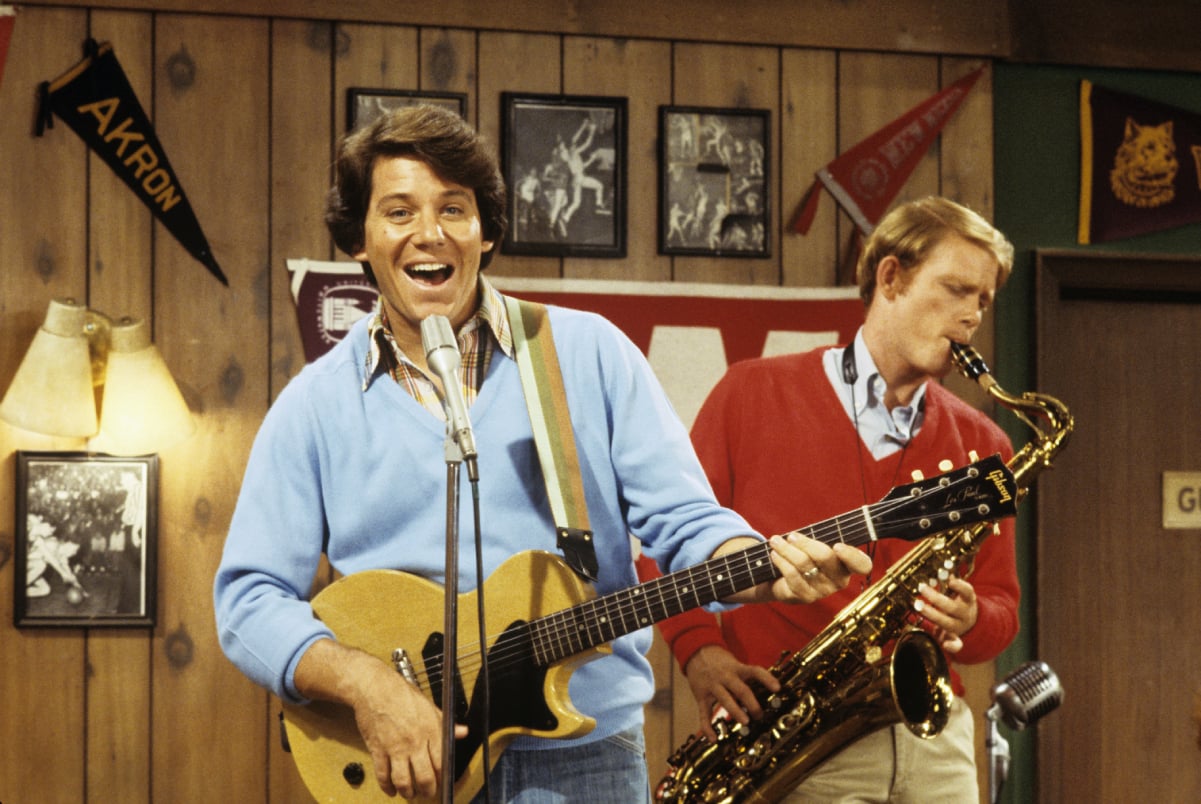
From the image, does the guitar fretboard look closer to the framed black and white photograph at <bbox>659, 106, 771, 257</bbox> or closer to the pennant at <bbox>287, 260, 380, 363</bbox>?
the pennant at <bbox>287, 260, 380, 363</bbox>

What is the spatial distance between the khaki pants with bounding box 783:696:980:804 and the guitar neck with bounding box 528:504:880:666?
76 centimetres

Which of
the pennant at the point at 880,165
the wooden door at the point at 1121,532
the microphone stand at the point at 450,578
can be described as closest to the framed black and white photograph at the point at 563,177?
the pennant at the point at 880,165

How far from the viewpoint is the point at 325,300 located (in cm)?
322

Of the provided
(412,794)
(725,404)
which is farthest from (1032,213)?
(412,794)

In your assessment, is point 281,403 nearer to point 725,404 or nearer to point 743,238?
point 725,404

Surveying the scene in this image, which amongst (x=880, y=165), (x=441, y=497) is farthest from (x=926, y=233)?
(x=441, y=497)

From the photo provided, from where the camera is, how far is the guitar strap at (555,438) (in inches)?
72.7

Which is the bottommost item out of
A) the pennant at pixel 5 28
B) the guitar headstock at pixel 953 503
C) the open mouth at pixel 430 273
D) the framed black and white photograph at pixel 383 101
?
the guitar headstock at pixel 953 503

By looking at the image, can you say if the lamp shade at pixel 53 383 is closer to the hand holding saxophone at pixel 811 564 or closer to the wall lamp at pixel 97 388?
the wall lamp at pixel 97 388

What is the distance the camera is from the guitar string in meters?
1.76

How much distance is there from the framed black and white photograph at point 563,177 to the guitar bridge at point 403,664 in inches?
63.9

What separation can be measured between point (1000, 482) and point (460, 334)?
33.1 inches

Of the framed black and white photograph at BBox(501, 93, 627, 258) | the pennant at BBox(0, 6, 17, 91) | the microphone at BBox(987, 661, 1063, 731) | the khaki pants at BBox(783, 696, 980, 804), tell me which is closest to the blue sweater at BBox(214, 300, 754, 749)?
the khaki pants at BBox(783, 696, 980, 804)

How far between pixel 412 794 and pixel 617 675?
13.9 inches
